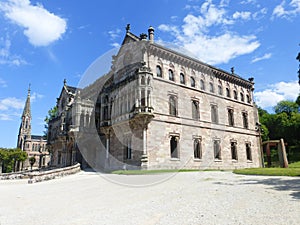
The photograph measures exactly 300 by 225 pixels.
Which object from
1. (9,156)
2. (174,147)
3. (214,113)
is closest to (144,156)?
(174,147)

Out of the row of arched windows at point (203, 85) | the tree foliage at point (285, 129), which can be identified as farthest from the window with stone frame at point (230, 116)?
the tree foliage at point (285, 129)

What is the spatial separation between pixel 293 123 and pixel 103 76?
4482cm

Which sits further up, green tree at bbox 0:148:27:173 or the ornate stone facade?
the ornate stone facade

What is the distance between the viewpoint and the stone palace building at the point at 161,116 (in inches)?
954

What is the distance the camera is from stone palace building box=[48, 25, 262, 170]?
79.5ft

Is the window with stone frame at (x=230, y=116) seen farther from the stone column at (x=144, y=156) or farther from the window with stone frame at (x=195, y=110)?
the stone column at (x=144, y=156)

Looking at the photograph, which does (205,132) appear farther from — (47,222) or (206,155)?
(47,222)

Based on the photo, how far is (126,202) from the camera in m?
8.20

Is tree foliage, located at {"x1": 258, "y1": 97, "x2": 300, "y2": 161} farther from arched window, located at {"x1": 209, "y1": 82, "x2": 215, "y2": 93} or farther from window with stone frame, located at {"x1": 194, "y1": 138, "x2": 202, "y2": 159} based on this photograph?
window with stone frame, located at {"x1": 194, "y1": 138, "x2": 202, "y2": 159}

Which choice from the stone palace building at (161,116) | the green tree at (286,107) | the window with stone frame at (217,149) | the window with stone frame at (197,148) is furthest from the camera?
the green tree at (286,107)

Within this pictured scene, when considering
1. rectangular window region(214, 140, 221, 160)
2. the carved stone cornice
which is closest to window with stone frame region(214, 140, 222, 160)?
rectangular window region(214, 140, 221, 160)

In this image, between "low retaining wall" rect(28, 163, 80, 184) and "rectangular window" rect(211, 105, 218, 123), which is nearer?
"low retaining wall" rect(28, 163, 80, 184)

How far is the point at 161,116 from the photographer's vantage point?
25.4 meters

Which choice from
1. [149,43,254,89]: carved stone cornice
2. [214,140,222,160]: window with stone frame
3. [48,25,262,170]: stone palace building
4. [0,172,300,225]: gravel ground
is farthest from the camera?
[214,140,222,160]: window with stone frame
